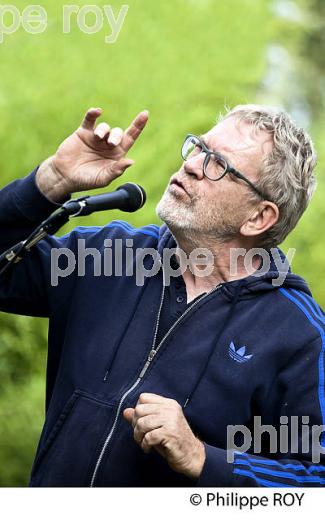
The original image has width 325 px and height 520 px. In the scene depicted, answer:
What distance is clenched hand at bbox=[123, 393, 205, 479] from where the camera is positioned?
2631 mm

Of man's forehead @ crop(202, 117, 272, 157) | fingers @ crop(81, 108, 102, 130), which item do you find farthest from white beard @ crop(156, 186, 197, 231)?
fingers @ crop(81, 108, 102, 130)

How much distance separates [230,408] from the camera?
2.92m

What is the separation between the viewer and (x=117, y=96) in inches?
208

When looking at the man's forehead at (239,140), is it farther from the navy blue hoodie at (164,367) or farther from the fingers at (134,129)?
the navy blue hoodie at (164,367)

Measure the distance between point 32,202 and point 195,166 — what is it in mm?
550

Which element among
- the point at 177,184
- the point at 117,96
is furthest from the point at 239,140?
the point at 117,96

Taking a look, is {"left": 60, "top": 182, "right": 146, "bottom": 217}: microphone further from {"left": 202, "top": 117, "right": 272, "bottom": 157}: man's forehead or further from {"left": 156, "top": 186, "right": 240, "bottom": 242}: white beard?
{"left": 202, "top": 117, "right": 272, "bottom": 157}: man's forehead

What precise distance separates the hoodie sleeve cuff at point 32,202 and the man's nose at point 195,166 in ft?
1.48

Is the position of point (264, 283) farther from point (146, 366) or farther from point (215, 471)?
point (215, 471)

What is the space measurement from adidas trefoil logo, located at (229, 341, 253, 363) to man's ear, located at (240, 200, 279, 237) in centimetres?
45

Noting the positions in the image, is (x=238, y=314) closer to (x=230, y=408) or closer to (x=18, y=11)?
(x=230, y=408)

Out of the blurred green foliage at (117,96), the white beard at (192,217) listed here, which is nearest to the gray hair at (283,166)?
the white beard at (192,217)

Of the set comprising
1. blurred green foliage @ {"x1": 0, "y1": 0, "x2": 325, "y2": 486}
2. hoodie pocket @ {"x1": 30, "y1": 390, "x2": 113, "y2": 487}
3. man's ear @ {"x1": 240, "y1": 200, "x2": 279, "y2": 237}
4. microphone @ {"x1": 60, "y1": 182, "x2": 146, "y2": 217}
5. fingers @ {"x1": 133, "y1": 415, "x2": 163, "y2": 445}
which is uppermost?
blurred green foliage @ {"x1": 0, "y1": 0, "x2": 325, "y2": 486}

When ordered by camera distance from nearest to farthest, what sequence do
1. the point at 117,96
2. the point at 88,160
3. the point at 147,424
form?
the point at 147,424, the point at 88,160, the point at 117,96
